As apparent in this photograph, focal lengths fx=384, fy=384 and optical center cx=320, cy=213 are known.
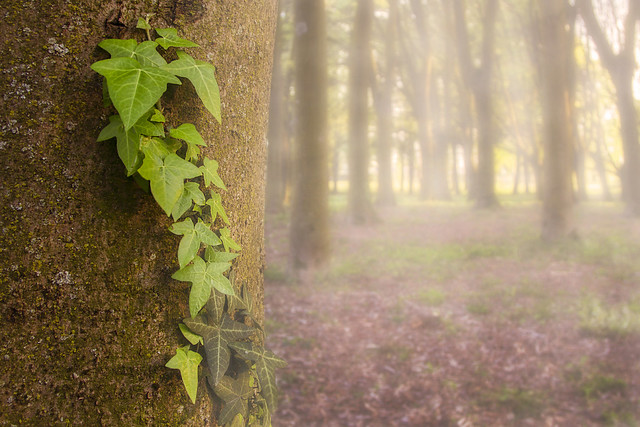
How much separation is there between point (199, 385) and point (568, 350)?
5495 mm

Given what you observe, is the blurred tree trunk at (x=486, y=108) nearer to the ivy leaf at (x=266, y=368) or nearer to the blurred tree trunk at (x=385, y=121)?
the blurred tree trunk at (x=385, y=121)

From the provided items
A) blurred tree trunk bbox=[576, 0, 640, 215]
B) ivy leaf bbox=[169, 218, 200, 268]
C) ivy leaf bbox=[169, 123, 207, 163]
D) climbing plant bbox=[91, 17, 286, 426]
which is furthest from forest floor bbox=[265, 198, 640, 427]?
blurred tree trunk bbox=[576, 0, 640, 215]

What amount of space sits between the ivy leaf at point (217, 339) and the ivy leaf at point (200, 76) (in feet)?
2.06

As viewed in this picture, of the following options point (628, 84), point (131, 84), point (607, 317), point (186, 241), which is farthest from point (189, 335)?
point (628, 84)

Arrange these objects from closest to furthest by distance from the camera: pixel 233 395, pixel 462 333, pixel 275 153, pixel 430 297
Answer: pixel 233 395 → pixel 462 333 → pixel 430 297 → pixel 275 153

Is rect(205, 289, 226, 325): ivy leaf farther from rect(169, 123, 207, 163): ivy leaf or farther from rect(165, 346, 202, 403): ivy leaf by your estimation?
rect(169, 123, 207, 163): ivy leaf

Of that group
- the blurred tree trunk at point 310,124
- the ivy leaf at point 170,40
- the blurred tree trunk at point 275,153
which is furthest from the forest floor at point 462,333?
the ivy leaf at point 170,40

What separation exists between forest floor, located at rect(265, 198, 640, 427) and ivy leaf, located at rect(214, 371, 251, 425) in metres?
2.92

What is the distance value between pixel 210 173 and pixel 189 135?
0.44 ft

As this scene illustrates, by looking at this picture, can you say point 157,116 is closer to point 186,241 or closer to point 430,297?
point 186,241

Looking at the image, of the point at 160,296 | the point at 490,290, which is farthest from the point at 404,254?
the point at 160,296

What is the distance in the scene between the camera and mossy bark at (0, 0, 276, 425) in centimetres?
97

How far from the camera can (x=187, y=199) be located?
111cm

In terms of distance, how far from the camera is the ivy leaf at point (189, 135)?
107 cm
